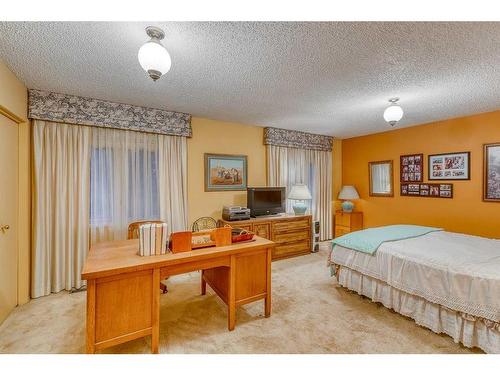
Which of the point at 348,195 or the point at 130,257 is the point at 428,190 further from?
the point at 130,257

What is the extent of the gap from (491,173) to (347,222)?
94.9 inches

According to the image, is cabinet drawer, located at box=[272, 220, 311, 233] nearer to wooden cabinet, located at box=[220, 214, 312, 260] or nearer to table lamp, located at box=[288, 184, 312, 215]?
wooden cabinet, located at box=[220, 214, 312, 260]

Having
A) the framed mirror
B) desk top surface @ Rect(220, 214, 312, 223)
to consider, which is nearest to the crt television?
desk top surface @ Rect(220, 214, 312, 223)

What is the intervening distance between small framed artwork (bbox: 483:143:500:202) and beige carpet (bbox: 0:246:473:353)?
8.55 feet

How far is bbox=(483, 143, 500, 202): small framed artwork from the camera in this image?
11.1 ft

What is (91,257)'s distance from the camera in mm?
1808

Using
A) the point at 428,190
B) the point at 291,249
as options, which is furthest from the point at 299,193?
the point at 428,190

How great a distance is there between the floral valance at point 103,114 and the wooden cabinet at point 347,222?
12.1ft

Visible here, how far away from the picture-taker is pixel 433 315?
80.6 inches
